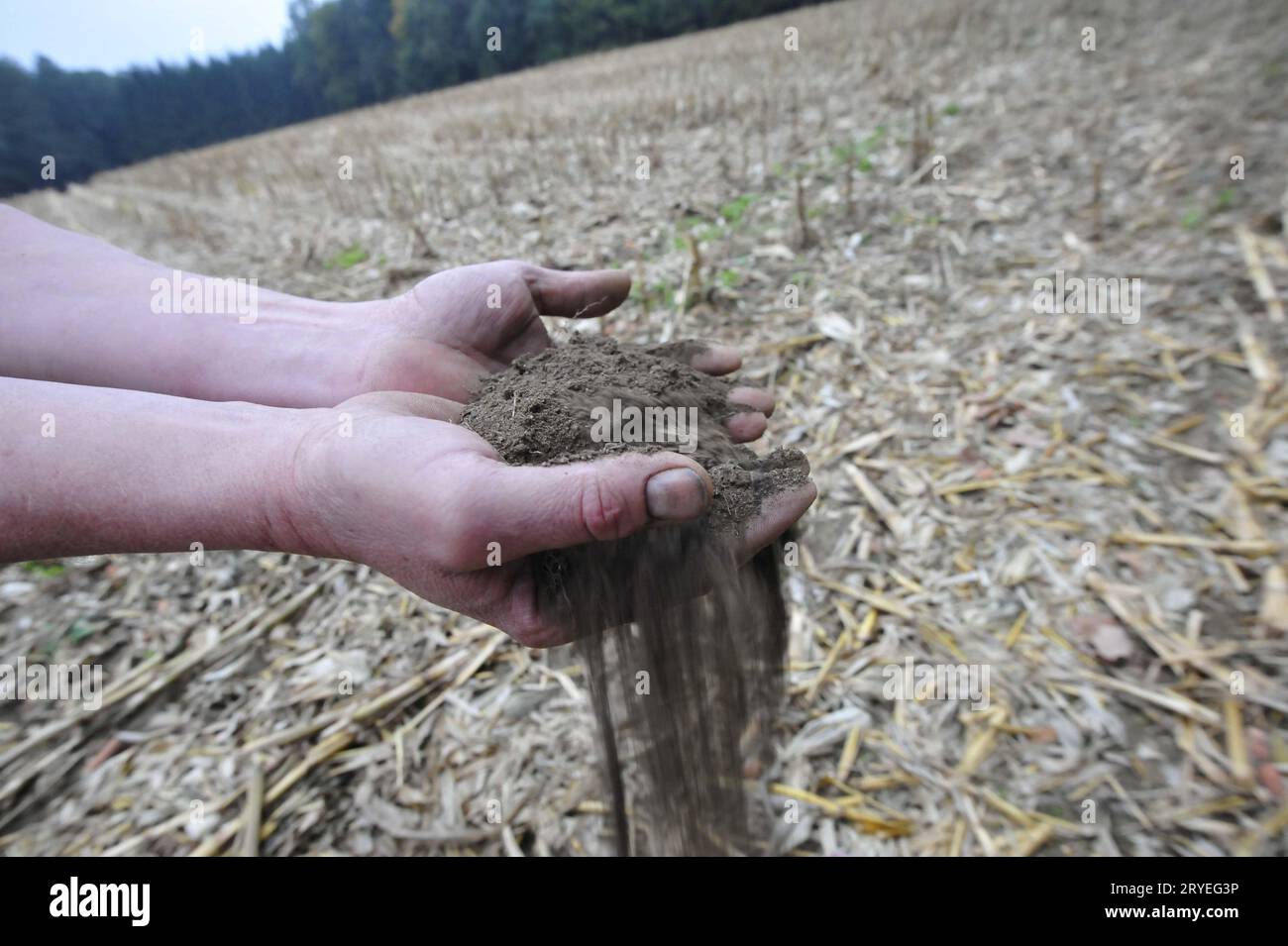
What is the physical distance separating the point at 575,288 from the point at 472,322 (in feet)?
1.13

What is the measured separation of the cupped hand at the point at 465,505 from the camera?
133cm

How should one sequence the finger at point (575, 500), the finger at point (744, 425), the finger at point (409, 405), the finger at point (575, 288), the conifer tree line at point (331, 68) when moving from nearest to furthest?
the finger at point (575, 500) < the finger at point (409, 405) < the finger at point (744, 425) < the finger at point (575, 288) < the conifer tree line at point (331, 68)

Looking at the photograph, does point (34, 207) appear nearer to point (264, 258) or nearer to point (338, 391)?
point (264, 258)

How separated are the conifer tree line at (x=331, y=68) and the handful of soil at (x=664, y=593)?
17262 millimetres

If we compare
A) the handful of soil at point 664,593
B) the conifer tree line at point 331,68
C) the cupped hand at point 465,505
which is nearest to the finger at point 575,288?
the handful of soil at point 664,593

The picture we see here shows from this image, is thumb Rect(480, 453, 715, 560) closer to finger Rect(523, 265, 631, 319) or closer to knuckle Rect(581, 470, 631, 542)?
knuckle Rect(581, 470, 631, 542)

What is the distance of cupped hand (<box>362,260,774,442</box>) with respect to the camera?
7.00 feet

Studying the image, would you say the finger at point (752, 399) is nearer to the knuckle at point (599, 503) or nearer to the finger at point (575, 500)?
the finger at point (575, 500)

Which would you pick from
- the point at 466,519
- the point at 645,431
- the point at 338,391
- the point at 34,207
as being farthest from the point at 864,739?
the point at 34,207

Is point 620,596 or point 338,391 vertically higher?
point 338,391

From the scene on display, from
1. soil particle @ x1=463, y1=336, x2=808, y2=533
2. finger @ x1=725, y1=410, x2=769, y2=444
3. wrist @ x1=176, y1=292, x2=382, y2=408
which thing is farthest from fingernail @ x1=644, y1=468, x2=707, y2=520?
wrist @ x1=176, y1=292, x2=382, y2=408

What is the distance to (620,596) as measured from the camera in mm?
1647

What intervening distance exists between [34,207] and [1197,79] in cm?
1490

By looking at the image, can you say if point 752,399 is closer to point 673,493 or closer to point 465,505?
point 673,493
